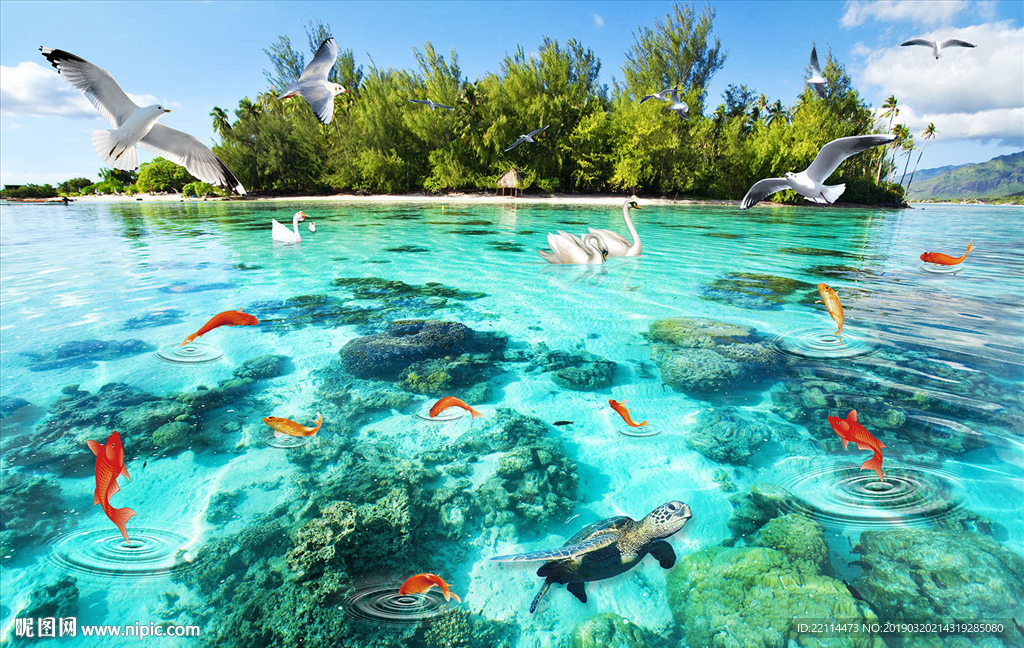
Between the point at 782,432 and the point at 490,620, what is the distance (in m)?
2.67

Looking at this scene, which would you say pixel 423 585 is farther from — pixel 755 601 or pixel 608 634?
pixel 755 601

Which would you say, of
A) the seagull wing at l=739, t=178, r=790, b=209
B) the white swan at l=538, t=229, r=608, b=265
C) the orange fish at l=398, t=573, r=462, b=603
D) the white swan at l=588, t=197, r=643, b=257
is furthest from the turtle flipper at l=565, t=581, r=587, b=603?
the white swan at l=588, t=197, r=643, b=257

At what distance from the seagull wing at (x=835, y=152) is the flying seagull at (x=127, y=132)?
6.99 meters

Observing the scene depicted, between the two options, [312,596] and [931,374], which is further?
[931,374]

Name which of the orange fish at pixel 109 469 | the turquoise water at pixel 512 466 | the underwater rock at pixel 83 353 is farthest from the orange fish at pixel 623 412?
the underwater rock at pixel 83 353

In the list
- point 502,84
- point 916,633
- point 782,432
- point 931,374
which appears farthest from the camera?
point 502,84

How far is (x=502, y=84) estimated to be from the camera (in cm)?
3303

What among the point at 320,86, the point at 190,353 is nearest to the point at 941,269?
Answer: the point at 320,86

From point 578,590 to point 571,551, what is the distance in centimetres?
17

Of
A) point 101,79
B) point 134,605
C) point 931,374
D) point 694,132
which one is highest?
point 694,132

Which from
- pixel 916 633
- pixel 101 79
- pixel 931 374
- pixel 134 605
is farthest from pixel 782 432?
pixel 101 79

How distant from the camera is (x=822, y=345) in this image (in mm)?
4961

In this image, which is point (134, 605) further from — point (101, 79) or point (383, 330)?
point (101, 79)

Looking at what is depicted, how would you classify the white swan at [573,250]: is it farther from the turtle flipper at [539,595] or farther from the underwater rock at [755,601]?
the turtle flipper at [539,595]
